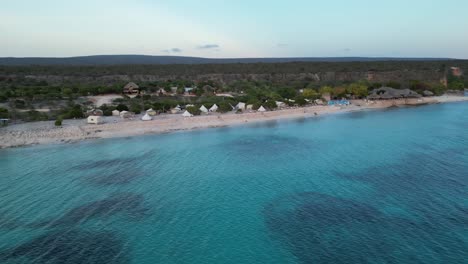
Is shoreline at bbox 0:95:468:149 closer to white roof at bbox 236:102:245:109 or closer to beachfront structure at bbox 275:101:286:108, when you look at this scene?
beachfront structure at bbox 275:101:286:108

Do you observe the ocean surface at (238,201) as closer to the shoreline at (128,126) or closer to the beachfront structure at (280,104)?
the shoreline at (128,126)

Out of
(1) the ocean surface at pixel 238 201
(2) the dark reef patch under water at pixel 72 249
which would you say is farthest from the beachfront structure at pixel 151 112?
(2) the dark reef patch under water at pixel 72 249

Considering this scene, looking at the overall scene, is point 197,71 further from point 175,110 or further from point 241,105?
point 175,110

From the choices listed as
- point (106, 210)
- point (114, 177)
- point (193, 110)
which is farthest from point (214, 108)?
point (106, 210)

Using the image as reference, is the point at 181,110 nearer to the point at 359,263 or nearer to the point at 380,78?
the point at 359,263

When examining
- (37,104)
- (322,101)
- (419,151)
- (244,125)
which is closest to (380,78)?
(322,101)

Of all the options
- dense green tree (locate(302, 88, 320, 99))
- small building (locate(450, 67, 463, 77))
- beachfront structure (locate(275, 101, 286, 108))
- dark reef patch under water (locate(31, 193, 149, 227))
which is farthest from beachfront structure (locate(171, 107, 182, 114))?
small building (locate(450, 67, 463, 77))
